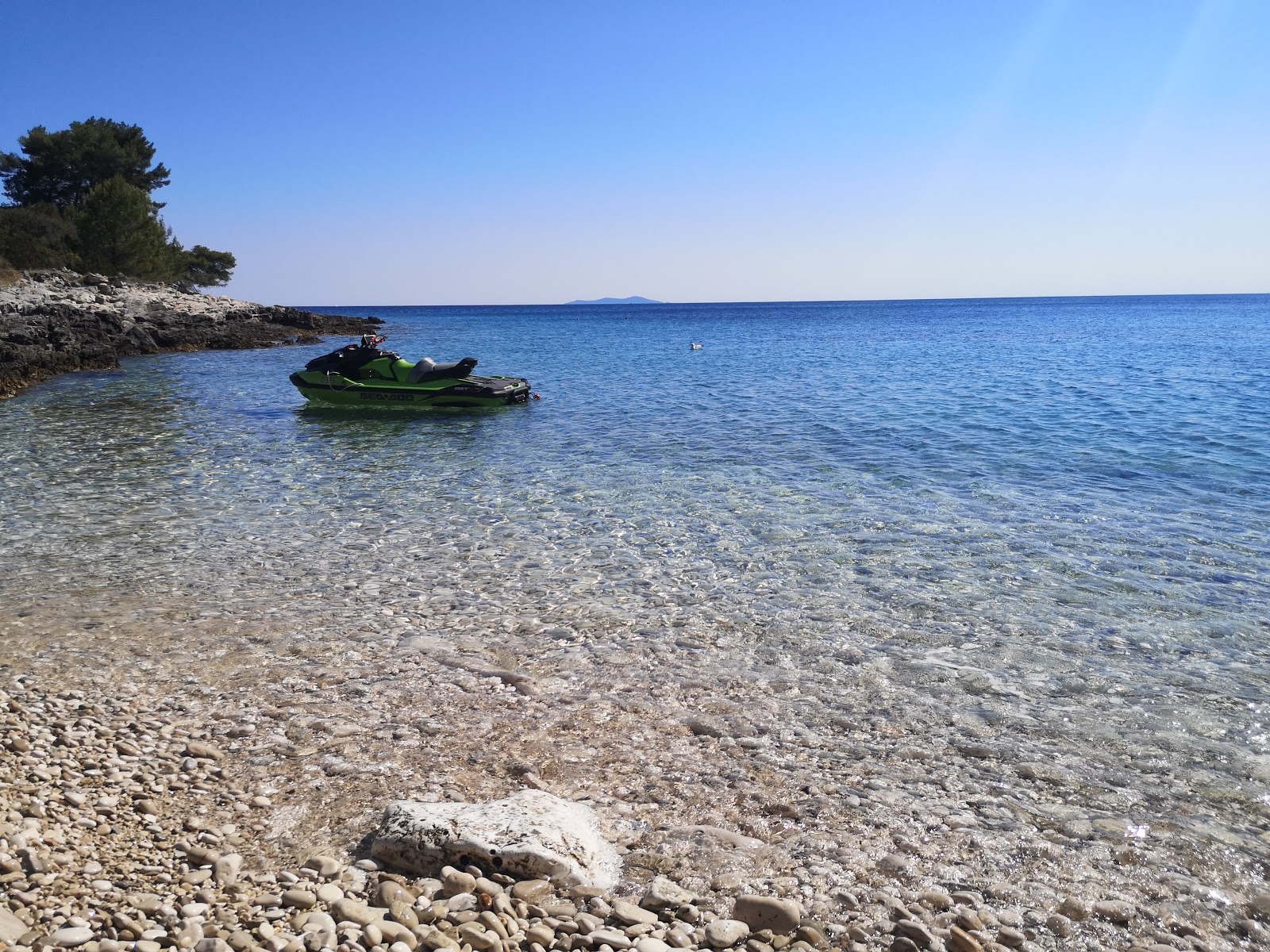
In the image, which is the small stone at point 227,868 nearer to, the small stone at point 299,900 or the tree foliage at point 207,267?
the small stone at point 299,900

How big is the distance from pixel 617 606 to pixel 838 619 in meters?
1.98

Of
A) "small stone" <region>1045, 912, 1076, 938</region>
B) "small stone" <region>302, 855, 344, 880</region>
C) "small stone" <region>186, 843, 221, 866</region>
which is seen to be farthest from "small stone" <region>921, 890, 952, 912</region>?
"small stone" <region>186, 843, 221, 866</region>

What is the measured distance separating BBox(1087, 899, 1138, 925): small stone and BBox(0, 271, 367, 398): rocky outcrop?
27476 millimetres

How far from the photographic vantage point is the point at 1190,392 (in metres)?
25.4

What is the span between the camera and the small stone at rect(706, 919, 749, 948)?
11.8 feet

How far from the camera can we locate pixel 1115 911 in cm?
390

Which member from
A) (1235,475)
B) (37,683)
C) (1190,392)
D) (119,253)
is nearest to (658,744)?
(37,683)

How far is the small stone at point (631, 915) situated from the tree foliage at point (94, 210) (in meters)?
59.1

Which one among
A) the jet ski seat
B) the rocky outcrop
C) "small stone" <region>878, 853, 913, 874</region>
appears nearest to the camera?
"small stone" <region>878, 853, 913, 874</region>

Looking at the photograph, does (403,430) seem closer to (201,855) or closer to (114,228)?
(201,855)

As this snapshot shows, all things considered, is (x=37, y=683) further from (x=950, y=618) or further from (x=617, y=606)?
(x=950, y=618)

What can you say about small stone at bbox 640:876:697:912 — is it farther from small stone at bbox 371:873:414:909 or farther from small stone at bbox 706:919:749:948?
small stone at bbox 371:873:414:909

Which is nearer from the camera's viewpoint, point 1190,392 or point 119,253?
point 1190,392

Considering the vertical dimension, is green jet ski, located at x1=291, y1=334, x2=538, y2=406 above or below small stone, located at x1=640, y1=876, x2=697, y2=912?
above
